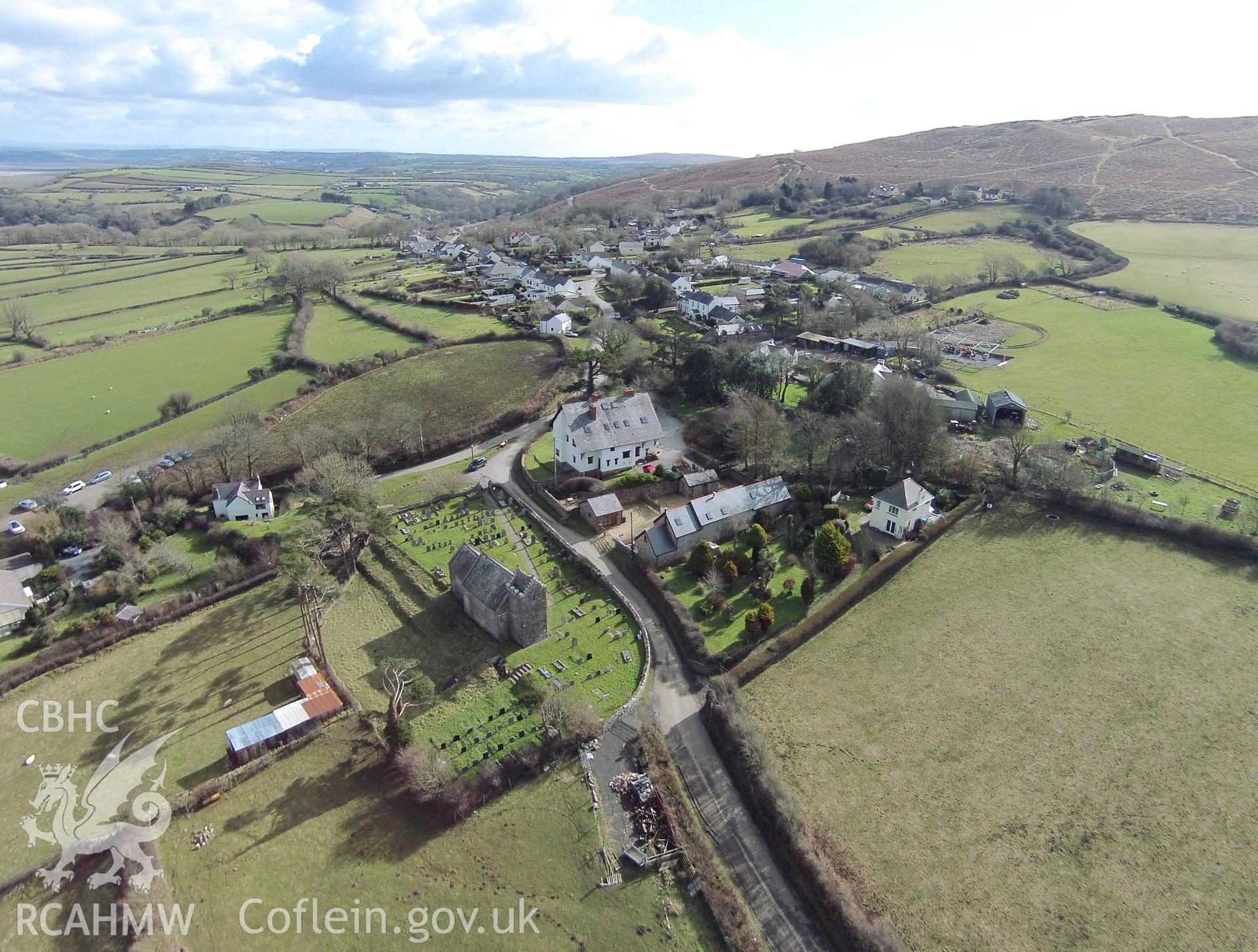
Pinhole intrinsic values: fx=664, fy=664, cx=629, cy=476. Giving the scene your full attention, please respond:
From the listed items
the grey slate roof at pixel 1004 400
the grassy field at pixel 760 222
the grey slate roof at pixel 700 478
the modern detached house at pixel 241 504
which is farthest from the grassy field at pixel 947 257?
the modern detached house at pixel 241 504

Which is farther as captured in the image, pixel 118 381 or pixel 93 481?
pixel 118 381

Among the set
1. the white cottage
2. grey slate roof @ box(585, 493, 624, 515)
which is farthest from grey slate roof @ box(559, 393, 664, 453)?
the white cottage

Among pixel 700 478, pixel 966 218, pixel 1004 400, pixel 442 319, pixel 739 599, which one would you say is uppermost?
pixel 966 218

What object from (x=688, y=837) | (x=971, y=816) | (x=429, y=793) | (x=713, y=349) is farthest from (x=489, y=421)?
(x=971, y=816)

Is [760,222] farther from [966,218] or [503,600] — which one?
[503,600]

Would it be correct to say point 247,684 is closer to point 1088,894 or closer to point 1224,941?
point 1088,894

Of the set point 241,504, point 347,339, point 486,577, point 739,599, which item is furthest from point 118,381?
point 739,599

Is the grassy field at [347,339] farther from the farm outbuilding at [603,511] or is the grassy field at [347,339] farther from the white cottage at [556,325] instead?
the farm outbuilding at [603,511]
